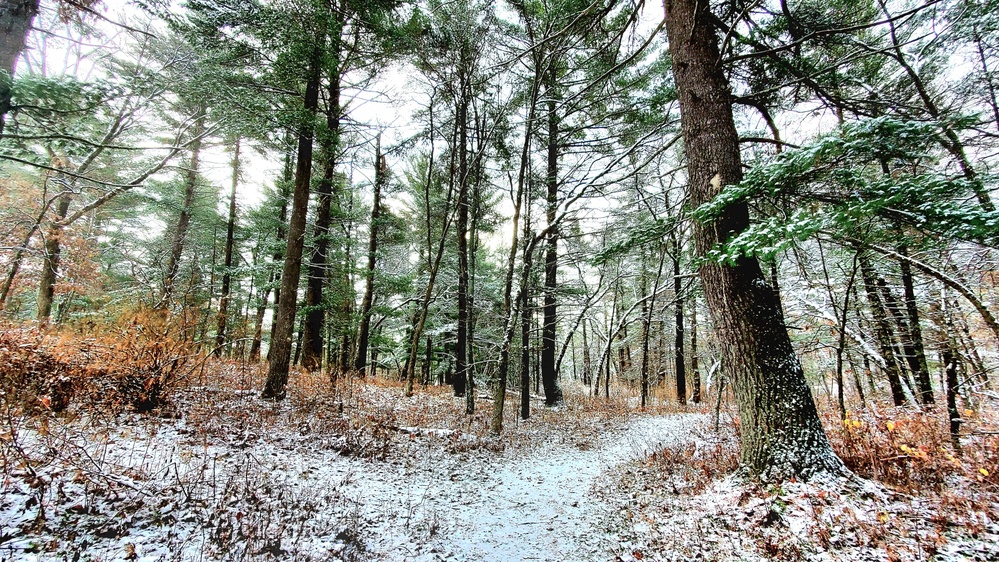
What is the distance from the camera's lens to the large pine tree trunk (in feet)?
12.2

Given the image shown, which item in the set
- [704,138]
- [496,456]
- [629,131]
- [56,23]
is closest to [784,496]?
[704,138]

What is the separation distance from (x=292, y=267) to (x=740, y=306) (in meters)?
8.23

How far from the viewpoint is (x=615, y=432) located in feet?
29.2

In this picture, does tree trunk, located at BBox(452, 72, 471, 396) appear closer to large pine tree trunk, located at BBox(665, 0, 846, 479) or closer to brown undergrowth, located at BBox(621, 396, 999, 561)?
large pine tree trunk, located at BBox(665, 0, 846, 479)

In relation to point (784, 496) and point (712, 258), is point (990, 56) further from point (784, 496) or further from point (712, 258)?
point (784, 496)

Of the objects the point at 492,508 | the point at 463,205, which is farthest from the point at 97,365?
the point at 463,205

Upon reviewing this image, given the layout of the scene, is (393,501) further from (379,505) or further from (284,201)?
(284,201)

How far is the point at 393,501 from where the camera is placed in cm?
450

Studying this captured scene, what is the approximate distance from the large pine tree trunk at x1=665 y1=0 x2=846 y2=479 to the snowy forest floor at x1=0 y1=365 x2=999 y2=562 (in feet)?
1.24

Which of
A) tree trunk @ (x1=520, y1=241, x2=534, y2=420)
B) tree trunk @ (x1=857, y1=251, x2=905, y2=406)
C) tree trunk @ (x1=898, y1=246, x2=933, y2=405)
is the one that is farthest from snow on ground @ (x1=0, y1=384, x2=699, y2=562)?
tree trunk @ (x1=898, y1=246, x2=933, y2=405)

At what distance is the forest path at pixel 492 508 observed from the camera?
12.0 ft

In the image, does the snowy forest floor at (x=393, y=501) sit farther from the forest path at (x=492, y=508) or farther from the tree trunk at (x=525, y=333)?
the tree trunk at (x=525, y=333)

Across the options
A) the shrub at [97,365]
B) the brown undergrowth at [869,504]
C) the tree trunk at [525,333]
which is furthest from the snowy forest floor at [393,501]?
the tree trunk at [525,333]

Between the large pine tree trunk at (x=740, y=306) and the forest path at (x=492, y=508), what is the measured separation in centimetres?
205
